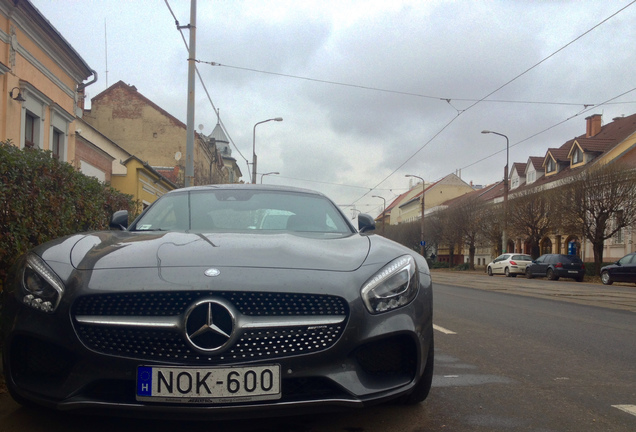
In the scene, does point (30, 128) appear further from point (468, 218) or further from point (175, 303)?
point (468, 218)

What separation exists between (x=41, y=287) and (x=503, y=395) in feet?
9.13

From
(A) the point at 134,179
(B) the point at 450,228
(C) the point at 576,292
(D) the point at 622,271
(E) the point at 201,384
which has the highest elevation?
(A) the point at 134,179

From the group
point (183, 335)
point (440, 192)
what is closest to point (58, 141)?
point (183, 335)

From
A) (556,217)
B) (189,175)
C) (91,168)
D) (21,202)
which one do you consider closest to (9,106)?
(189,175)

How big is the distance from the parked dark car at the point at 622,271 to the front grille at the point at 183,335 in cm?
2287

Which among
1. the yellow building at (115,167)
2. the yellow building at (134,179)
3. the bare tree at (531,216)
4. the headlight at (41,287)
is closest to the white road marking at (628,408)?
the headlight at (41,287)

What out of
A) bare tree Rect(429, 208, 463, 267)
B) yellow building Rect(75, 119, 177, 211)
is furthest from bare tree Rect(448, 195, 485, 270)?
yellow building Rect(75, 119, 177, 211)

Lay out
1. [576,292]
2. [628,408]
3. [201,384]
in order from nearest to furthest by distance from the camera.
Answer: [201,384] → [628,408] → [576,292]

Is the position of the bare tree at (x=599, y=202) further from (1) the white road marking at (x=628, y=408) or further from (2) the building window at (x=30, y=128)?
(1) the white road marking at (x=628, y=408)

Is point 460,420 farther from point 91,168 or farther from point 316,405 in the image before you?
point 91,168

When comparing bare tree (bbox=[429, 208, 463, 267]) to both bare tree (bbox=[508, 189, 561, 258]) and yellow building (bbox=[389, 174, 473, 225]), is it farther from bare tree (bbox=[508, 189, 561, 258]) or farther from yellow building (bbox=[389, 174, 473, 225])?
yellow building (bbox=[389, 174, 473, 225])

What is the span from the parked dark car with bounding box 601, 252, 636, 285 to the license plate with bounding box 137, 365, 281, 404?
75.9ft

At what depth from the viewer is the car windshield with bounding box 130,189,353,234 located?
407 centimetres

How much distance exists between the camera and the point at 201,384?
2.49 m
